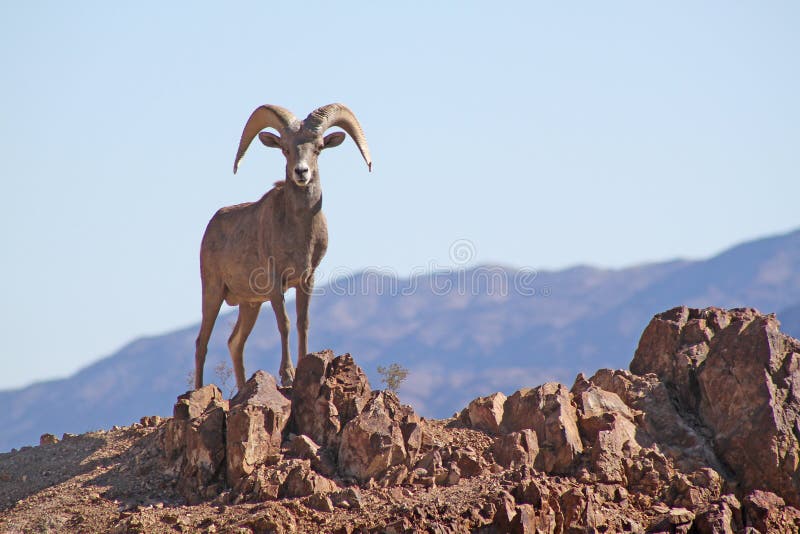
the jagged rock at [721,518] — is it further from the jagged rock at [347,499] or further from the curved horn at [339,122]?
the curved horn at [339,122]

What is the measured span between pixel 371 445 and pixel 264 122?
4951 millimetres

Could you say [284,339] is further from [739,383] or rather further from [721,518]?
[721,518]

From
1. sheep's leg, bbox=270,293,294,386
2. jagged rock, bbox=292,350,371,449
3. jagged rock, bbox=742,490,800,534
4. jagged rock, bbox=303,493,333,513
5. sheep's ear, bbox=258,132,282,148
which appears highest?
sheep's ear, bbox=258,132,282,148

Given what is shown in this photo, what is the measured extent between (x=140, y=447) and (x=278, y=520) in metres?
3.12

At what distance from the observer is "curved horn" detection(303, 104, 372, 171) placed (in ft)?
50.2

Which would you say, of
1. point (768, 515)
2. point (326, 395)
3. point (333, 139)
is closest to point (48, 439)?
point (326, 395)

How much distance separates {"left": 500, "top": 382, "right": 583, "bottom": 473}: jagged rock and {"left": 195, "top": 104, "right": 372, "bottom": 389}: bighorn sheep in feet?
8.97

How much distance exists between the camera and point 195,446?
13.1 meters

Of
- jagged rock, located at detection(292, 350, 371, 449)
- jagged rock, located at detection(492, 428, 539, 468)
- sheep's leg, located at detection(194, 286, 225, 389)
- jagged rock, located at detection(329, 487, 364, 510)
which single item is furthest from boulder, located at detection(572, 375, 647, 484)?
sheep's leg, located at detection(194, 286, 225, 389)

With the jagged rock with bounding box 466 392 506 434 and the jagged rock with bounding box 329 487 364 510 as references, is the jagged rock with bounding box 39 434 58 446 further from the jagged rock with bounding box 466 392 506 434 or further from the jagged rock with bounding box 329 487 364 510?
the jagged rock with bounding box 466 392 506 434

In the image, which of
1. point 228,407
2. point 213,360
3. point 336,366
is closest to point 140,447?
point 228,407

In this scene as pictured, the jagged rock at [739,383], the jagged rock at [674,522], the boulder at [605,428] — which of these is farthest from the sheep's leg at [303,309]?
the jagged rock at [674,522]

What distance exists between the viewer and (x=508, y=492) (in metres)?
12.2

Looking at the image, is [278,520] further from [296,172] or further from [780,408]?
[780,408]
